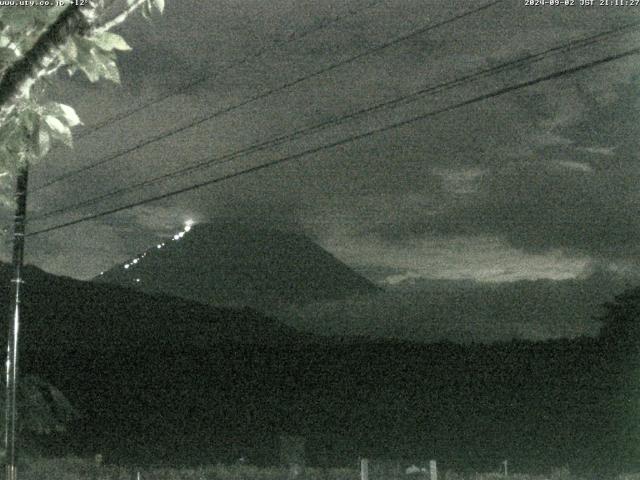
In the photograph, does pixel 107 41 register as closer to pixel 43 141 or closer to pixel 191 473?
pixel 43 141

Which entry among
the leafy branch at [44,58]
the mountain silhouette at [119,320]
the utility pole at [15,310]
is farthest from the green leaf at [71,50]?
the mountain silhouette at [119,320]

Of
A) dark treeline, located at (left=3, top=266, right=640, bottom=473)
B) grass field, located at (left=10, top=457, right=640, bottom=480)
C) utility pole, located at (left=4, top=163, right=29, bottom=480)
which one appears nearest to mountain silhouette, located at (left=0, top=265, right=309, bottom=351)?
dark treeline, located at (left=3, top=266, right=640, bottom=473)

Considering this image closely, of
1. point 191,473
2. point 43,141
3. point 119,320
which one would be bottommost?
point 191,473

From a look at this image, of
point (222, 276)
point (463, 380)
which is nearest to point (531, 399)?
point (463, 380)

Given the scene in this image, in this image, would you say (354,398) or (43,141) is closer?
(43,141)

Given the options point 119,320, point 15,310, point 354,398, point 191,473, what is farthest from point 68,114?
point 119,320

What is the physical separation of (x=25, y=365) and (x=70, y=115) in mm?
55459

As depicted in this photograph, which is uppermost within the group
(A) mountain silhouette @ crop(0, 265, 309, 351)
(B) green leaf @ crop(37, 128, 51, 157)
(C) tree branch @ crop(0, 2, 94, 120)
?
(A) mountain silhouette @ crop(0, 265, 309, 351)

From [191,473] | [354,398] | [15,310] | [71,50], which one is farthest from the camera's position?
[354,398]

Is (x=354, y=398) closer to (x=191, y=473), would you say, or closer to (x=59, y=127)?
(x=191, y=473)

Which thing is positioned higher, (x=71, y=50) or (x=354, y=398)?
(x=354, y=398)

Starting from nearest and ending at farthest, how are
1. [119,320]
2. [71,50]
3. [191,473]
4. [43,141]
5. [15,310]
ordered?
[71,50] → [43,141] → [15,310] → [191,473] → [119,320]

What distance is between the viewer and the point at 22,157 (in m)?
4.19

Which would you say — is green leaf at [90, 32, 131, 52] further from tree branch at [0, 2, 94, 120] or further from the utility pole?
the utility pole
